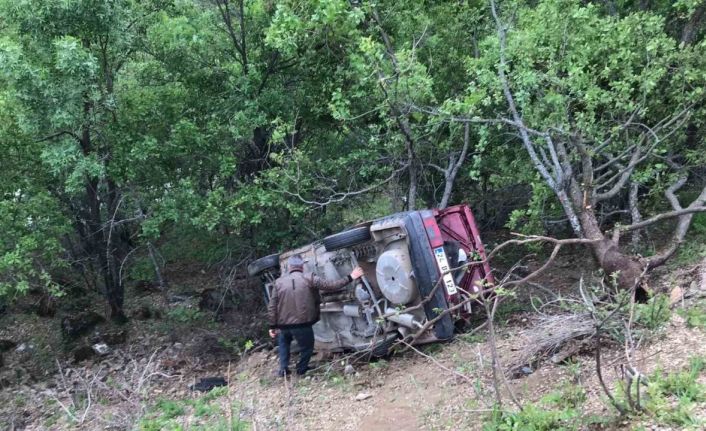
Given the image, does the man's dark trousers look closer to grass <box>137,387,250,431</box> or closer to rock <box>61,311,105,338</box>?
grass <box>137,387,250,431</box>

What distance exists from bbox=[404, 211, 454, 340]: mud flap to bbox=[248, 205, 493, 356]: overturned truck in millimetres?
11

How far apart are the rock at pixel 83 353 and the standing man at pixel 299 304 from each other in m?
4.61

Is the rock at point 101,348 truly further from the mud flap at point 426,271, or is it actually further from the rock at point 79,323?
the mud flap at point 426,271

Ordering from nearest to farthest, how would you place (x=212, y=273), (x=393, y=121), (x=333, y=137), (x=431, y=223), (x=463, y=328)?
(x=431, y=223), (x=463, y=328), (x=393, y=121), (x=333, y=137), (x=212, y=273)

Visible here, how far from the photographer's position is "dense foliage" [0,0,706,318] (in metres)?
6.98

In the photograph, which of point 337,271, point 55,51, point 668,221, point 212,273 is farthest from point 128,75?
point 668,221

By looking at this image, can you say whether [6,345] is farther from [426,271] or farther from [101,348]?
[426,271]

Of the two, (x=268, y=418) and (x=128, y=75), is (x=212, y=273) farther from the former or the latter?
(x=268, y=418)

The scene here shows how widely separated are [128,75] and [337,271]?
517 cm

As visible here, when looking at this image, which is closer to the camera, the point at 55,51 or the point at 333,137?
the point at 55,51

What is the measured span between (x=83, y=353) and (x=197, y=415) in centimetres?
467

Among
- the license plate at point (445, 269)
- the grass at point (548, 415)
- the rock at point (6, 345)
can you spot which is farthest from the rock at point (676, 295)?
the rock at point (6, 345)

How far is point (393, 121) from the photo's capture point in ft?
26.2

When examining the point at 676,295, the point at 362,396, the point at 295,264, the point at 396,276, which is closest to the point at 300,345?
the point at 295,264
